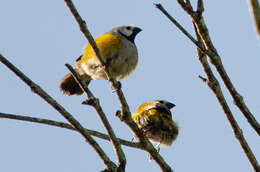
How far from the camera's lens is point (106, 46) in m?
6.73

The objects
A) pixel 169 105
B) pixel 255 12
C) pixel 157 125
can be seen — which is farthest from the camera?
pixel 169 105

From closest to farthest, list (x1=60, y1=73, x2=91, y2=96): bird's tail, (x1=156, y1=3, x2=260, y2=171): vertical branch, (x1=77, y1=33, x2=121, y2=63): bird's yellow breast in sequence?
1. (x1=156, y1=3, x2=260, y2=171): vertical branch
2. (x1=77, y1=33, x2=121, y2=63): bird's yellow breast
3. (x1=60, y1=73, x2=91, y2=96): bird's tail

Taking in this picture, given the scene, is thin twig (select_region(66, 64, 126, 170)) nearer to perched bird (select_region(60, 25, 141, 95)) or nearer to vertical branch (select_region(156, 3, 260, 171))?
vertical branch (select_region(156, 3, 260, 171))

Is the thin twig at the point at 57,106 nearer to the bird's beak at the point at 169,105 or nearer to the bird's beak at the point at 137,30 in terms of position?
the bird's beak at the point at 137,30

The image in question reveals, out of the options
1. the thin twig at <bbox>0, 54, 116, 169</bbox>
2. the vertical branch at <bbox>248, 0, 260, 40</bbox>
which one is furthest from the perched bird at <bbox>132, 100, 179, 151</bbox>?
the vertical branch at <bbox>248, 0, 260, 40</bbox>

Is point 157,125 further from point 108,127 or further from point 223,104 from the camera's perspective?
point 108,127

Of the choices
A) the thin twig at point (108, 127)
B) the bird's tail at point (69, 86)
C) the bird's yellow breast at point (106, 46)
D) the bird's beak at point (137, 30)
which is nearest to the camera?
the thin twig at point (108, 127)

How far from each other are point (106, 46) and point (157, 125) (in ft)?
4.72

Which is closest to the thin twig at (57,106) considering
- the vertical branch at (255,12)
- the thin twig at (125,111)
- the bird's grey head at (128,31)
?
the thin twig at (125,111)

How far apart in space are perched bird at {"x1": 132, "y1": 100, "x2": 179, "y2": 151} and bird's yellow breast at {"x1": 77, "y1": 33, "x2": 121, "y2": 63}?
113cm

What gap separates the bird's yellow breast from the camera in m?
6.68

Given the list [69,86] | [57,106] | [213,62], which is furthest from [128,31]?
[57,106]

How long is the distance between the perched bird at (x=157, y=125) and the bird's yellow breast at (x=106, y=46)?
1127mm

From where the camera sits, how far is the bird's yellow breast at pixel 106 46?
6.68m
